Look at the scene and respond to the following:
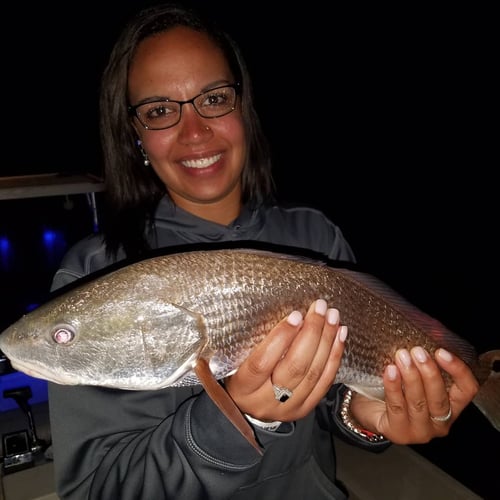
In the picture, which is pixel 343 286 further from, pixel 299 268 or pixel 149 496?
pixel 149 496

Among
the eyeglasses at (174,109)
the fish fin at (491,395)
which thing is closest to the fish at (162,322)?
the eyeglasses at (174,109)

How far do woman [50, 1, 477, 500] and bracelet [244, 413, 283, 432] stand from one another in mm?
11

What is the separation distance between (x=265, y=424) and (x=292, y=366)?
336 mm

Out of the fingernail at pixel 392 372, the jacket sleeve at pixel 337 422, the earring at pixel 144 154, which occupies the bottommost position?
the jacket sleeve at pixel 337 422

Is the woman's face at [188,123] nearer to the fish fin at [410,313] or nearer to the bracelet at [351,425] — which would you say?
the fish fin at [410,313]

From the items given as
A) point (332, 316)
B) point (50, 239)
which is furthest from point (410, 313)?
point (50, 239)

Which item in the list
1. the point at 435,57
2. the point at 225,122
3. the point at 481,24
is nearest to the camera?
the point at 225,122

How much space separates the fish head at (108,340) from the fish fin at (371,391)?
0.82 m

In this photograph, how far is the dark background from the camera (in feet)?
31.4

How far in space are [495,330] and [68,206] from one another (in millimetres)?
7853

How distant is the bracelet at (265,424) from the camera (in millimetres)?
1775

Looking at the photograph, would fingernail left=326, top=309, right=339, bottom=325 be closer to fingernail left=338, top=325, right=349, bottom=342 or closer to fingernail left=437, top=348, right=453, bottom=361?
fingernail left=338, top=325, right=349, bottom=342

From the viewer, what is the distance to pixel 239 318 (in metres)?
1.64

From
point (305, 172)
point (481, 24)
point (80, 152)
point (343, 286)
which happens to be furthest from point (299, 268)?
point (80, 152)
